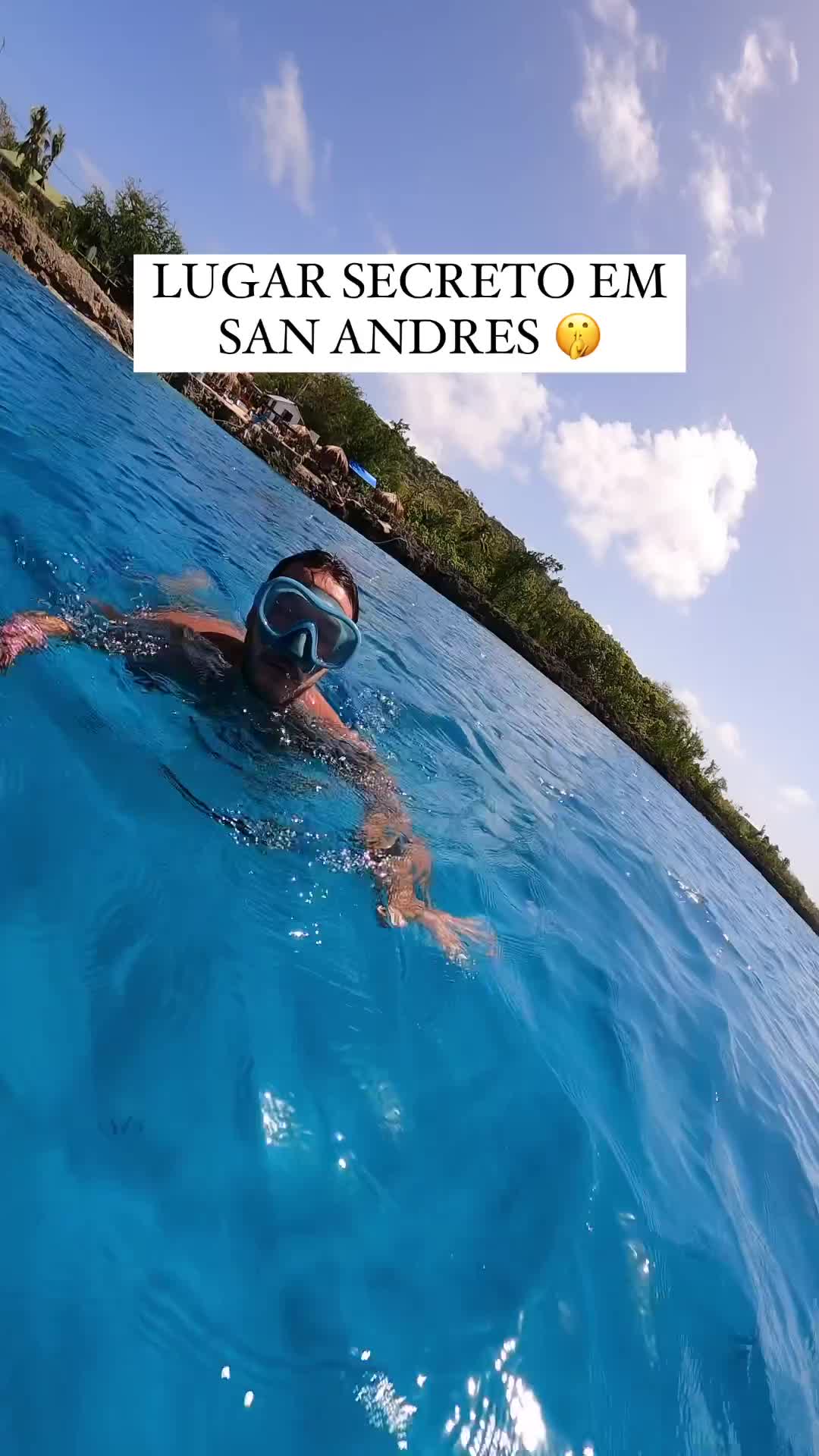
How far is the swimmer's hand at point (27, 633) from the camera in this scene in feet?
9.06

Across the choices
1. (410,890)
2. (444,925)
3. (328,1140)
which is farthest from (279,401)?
(328,1140)

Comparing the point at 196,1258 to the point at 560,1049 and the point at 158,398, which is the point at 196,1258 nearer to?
the point at 560,1049

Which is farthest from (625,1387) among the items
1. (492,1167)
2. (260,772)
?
(260,772)

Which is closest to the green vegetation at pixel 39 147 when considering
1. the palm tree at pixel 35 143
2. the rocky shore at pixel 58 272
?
the palm tree at pixel 35 143

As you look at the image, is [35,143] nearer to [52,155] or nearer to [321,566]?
[52,155]

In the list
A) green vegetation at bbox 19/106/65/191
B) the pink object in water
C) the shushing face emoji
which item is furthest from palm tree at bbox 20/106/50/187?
the pink object in water

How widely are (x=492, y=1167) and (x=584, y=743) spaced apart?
538 inches

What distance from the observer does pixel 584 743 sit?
15188mm

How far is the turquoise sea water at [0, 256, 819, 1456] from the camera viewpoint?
1.33 meters

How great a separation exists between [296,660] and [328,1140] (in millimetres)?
2000

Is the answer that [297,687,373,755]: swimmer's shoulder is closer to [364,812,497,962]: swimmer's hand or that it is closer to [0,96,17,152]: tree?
[364,812,497,962]: swimmer's hand

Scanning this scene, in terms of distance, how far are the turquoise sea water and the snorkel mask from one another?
1.68 ft

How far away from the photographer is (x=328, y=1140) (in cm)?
183

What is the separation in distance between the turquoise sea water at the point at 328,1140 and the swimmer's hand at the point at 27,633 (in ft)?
0.31
